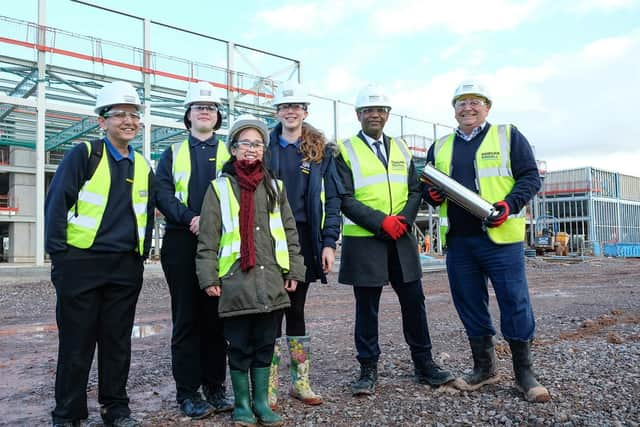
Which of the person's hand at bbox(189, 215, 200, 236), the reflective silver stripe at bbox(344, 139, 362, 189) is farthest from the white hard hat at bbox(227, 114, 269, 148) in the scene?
the reflective silver stripe at bbox(344, 139, 362, 189)

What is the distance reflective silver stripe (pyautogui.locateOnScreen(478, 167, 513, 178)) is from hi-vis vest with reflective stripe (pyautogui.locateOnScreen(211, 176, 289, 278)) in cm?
176

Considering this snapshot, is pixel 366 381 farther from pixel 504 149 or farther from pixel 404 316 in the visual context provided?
pixel 504 149

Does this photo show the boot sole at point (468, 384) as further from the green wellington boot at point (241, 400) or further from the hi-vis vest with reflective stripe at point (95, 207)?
the hi-vis vest with reflective stripe at point (95, 207)

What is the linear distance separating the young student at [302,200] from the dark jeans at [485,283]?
45.0 inches

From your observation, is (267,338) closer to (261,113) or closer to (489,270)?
(489,270)

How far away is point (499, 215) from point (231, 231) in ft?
6.85

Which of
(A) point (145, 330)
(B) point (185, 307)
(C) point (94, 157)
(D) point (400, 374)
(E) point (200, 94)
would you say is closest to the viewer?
(C) point (94, 157)

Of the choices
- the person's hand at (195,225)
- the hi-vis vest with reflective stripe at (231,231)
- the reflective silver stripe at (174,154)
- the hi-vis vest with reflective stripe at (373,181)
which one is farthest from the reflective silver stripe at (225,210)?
the hi-vis vest with reflective stripe at (373,181)

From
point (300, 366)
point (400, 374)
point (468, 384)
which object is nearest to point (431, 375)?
point (468, 384)

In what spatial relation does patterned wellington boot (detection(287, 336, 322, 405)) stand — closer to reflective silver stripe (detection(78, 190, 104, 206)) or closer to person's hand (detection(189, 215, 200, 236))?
person's hand (detection(189, 215, 200, 236))

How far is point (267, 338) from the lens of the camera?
380 centimetres

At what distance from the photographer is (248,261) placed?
369cm

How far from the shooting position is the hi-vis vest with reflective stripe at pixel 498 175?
4.40m

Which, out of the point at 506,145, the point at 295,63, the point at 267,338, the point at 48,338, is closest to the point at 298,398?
the point at 267,338
